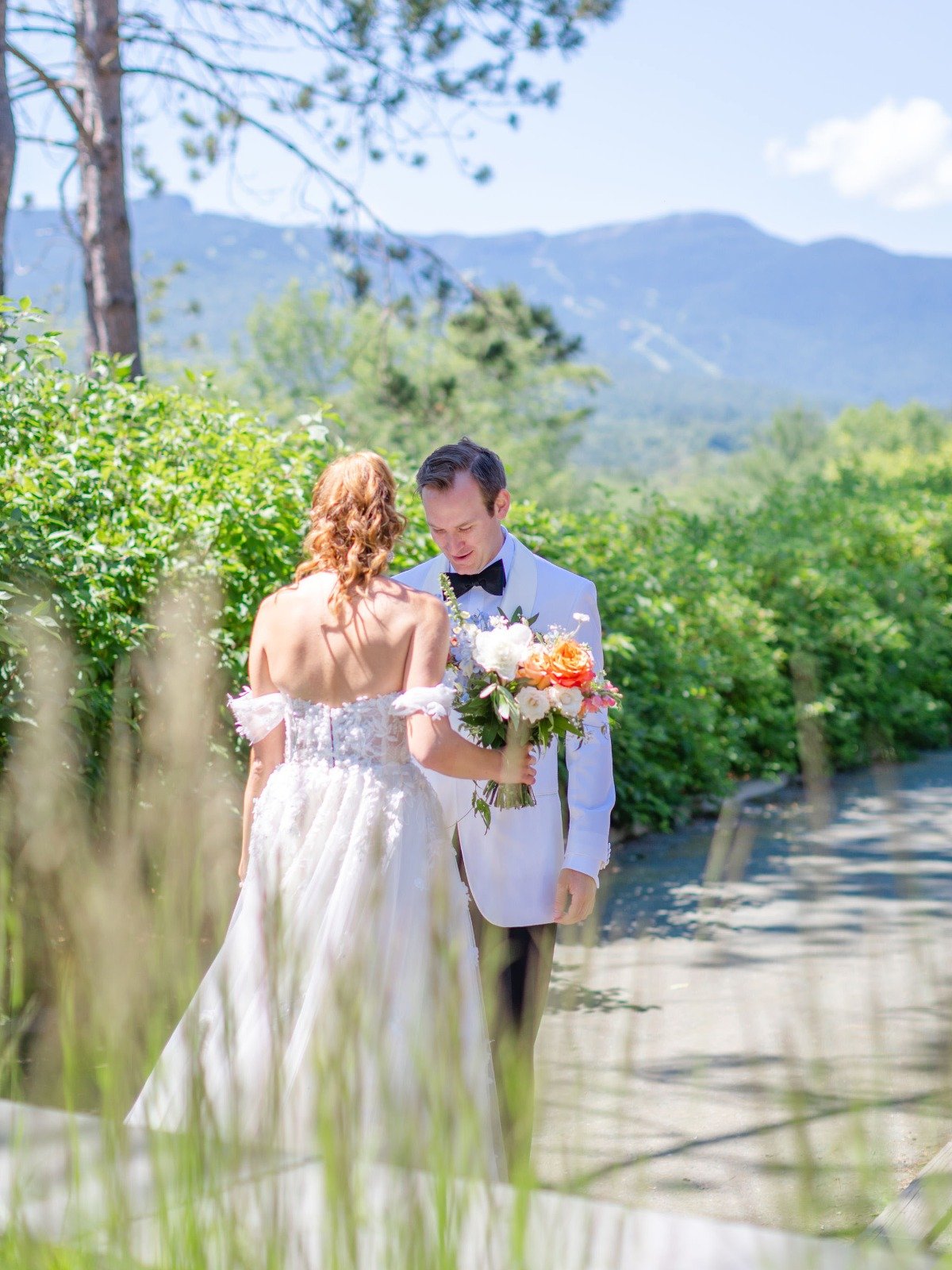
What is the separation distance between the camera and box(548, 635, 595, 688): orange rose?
10.2ft

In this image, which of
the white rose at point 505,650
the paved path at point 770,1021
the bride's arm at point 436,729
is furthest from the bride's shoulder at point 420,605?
the paved path at point 770,1021

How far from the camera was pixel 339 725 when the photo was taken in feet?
10.6

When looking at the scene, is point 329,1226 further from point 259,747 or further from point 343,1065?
point 259,747

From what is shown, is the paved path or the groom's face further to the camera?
the groom's face

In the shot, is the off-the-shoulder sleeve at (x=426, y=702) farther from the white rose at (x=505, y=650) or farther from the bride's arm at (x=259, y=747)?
the bride's arm at (x=259, y=747)

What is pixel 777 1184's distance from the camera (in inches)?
46.8

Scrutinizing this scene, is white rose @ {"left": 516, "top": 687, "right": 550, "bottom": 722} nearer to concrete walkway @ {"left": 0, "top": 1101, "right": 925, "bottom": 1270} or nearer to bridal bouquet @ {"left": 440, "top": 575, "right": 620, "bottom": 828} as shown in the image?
bridal bouquet @ {"left": 440, "top": 575, "right": 620, "bottom": 828}

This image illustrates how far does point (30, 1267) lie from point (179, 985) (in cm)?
31

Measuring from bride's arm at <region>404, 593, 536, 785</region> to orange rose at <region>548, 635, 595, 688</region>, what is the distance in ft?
0.60

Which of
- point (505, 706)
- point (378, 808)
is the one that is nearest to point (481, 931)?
point (378, 808)

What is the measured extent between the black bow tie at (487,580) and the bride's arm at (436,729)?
469 millimetres

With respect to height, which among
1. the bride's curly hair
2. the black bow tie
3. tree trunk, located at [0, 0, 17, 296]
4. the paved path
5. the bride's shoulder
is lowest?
the paved path

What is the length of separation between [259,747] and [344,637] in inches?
17.8

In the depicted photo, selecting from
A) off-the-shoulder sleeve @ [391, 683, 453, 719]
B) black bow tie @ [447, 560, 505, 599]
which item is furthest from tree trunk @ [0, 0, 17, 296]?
off-the-shoulder sleeve @ [391, 683, 453, 719]
